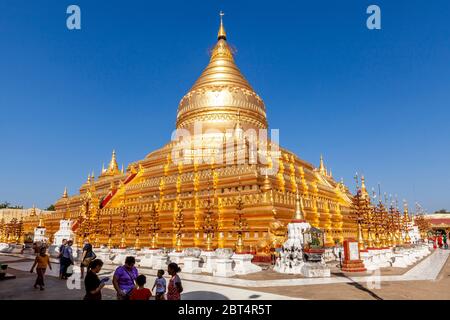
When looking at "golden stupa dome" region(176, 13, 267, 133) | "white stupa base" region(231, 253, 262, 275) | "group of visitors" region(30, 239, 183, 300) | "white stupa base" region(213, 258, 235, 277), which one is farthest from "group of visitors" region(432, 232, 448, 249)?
"group of visitors" region(30, 239, 183, 300)

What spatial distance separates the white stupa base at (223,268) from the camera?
15.9m

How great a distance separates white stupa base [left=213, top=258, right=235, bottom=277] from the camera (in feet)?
52.0

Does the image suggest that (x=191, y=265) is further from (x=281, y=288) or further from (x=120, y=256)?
(x=120, y=256)

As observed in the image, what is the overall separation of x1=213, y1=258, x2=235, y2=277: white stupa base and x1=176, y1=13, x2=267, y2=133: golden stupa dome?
82.1 ft

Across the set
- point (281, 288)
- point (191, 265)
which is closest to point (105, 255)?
point (191, 265)

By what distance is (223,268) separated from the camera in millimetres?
15906

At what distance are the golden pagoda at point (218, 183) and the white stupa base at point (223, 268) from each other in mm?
6898

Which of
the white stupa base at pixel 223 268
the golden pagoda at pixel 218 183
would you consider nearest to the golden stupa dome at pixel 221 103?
the golden pagoda at pixel 218 183

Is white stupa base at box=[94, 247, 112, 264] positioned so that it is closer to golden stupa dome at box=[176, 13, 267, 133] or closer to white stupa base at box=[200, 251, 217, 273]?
white stupa base at box=[200, 251, 217, 273]

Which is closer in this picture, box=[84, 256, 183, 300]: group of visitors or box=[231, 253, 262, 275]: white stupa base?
box=[84, 256, 183, 300]: group of visitors

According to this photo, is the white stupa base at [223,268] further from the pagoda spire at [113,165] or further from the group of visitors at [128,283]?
the pagoda spire at [113,165]

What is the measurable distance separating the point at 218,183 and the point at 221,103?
15467 mm
